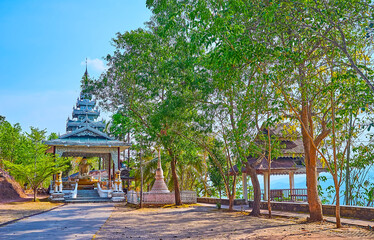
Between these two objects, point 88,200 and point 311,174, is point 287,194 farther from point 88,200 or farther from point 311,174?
point 88,200

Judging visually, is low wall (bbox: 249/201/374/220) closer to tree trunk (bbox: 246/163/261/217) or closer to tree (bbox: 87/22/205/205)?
tree trunk (bbox: 246/163/261/217)

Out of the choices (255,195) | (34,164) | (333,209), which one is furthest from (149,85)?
(34,164)

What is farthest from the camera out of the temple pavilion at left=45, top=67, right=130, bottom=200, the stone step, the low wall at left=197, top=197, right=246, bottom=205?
the temple pavilion at left=45, top=67, right=130, bottom=200

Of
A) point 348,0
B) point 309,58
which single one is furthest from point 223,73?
point 348,0

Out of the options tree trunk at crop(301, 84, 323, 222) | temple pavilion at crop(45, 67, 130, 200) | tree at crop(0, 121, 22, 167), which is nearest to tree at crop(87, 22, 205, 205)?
tree trunk at crop(301, 84, 323, 222)

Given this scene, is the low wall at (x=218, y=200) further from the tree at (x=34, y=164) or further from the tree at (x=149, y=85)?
the tree at (x=34, y=164)

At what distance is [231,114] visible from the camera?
14.9 metres

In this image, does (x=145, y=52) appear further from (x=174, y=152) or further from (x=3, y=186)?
(x=3, y=186)

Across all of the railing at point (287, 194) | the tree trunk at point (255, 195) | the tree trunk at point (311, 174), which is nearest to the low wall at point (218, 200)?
the railing at point (287, 194)

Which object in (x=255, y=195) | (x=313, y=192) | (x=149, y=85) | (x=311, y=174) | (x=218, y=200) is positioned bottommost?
(x=218, y=200)

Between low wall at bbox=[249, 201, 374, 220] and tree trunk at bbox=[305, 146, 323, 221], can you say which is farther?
low wall at bbox=[249, 201, 374, 220]

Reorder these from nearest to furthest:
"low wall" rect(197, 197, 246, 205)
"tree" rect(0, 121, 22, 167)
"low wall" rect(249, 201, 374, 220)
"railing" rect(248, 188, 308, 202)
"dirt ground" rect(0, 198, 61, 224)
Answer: "low wall" rect(249, 201, 374, 220) → "dirt ground" rect(0, 198, 61, 224) → "railing" rect(248, 188, 308, 202) → "low wall" rect(197, 197, 246, 205) → "tree" rect(0, 121, 22, 167)

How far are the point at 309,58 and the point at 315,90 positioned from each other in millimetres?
977

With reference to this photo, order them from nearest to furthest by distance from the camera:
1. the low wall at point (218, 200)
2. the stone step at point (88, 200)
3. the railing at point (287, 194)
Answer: the railing at point (287, 194)
the low wall at point (218, 200)
the stone step at point (88, 200)
